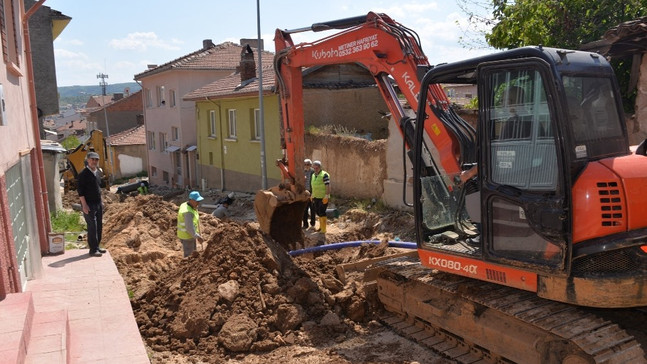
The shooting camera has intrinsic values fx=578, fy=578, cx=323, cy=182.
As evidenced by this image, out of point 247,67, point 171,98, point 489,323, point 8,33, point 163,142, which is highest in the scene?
point 247,67

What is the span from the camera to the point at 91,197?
9352mm

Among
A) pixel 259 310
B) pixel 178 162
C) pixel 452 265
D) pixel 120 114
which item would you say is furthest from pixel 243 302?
pixel 120 114

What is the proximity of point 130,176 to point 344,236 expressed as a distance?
112 feet

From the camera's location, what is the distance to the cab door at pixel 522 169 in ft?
15.6

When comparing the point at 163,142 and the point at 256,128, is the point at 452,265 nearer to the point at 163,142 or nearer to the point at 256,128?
the point at 256,128

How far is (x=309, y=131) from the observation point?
59.8ft

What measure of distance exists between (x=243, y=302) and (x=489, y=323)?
9.82 feet

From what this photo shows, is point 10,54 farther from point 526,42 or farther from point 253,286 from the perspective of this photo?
point 526,42

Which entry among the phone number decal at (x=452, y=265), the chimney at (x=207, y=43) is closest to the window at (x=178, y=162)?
the chimney at (x=207, y=43)

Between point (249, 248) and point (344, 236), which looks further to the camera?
point (344, 236)

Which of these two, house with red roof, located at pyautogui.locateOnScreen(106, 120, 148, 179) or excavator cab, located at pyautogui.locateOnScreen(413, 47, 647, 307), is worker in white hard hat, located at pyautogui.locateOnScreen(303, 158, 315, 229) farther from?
house with red roof, located at pyautogui.locateOnScreen(106, 120, 148, 179)

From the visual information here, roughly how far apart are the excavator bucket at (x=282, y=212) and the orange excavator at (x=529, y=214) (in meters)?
2.61

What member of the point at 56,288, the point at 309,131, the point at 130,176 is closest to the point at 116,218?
the point at 309,131

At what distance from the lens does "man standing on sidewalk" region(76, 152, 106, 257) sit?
924 cm
